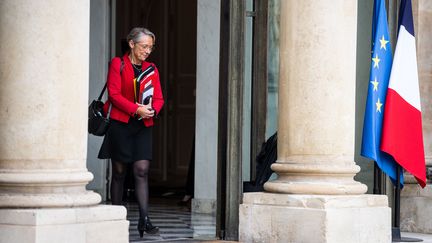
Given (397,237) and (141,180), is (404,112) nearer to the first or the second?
(397,237)

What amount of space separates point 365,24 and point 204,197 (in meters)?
2.73

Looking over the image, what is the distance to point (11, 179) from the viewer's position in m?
8.19

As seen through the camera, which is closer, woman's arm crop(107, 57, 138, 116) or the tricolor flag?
woman's arm crop(107, 57, 138, 116)

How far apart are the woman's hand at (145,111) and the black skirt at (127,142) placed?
162 millimetres

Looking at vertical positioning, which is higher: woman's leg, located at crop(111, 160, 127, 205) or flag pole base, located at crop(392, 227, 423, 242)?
woman's leg, located at crop(111, 160, 127, 205)

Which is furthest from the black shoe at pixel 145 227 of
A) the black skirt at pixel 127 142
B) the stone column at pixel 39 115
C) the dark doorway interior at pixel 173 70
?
the dark doorway interior at pixel 173 70

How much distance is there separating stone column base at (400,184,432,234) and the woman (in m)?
3.44

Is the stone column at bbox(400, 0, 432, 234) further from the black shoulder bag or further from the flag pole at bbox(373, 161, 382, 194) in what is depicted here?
the black shoulder bag

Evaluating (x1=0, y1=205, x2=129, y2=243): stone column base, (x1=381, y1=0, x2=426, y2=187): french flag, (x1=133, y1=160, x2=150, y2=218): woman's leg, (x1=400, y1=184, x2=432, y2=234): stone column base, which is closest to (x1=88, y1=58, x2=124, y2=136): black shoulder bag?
(x1=133, y1=160, x2=150, y2=218): woman's leg

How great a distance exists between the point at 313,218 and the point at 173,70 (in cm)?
971

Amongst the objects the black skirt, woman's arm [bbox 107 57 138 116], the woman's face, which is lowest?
the black skirt

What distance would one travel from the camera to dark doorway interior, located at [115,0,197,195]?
62.4 feet

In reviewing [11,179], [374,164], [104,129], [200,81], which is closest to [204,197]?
[200,81]

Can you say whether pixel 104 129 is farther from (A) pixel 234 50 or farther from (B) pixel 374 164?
(B) pixel 374 164
